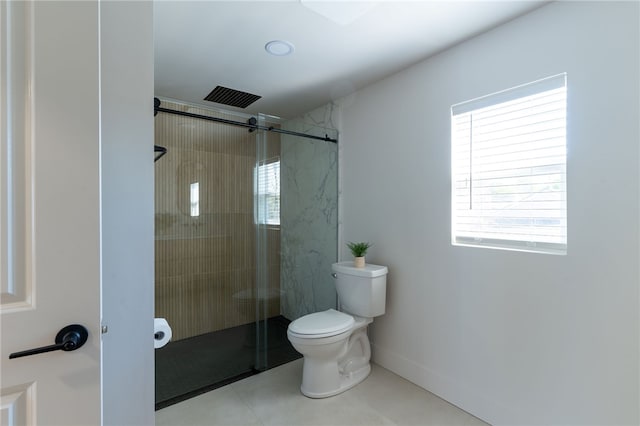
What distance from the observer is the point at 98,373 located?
33.9 inches

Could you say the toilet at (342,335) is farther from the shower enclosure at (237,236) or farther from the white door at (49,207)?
the white door at (49,207)

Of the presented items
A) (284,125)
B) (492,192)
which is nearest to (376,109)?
(284,125)

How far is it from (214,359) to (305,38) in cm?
236

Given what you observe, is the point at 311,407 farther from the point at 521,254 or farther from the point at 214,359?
the point at 521,254

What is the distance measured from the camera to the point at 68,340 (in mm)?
804

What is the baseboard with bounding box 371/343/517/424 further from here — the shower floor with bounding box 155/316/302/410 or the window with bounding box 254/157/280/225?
the window with bounding box 254/157/280/225

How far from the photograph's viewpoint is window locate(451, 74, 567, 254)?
1.54 m

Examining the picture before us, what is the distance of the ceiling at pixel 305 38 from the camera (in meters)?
1.52

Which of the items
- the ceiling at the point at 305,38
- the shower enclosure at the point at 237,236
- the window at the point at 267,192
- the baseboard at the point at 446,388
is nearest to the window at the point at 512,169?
the ceiling at the point at 305,38

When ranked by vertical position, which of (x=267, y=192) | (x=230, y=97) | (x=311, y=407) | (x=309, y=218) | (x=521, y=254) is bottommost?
(x=311, y=407)

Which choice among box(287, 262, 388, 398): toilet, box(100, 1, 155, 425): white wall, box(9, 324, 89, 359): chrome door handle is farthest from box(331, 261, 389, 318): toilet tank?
box(9, 324, 89, 359): chrome door handle

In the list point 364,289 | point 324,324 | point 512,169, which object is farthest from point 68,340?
point 512,169

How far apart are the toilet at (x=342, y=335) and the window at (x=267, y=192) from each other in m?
0.70

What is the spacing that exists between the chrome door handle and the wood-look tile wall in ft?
5.29
